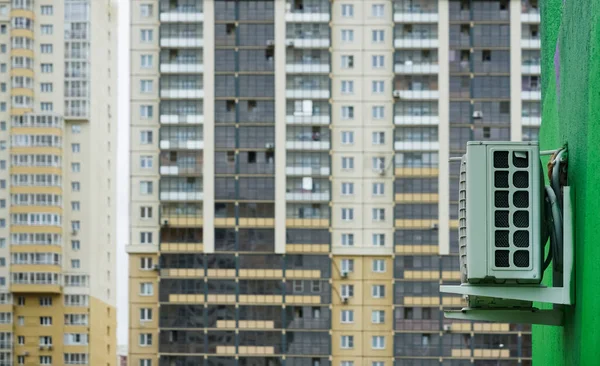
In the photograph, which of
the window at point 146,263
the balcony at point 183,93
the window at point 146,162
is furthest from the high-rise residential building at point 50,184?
the balcony at point 183,93

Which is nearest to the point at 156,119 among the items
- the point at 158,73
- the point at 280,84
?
the point at 158,73

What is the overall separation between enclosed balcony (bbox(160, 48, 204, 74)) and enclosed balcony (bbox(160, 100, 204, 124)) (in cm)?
161

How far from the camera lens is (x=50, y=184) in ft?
271

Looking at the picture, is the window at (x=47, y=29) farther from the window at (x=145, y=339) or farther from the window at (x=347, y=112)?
the window at (x=145, y=339)

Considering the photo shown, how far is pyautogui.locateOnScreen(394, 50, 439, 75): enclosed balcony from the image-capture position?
6931 centimetres

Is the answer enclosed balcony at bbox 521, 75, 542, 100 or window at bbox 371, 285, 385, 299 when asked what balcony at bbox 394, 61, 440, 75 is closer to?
enclosed balcony at bbox 521, 75, 542, 100

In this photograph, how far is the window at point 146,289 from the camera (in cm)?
6862

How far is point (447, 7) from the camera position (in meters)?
69.4

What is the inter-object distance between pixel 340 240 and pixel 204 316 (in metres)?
7.99

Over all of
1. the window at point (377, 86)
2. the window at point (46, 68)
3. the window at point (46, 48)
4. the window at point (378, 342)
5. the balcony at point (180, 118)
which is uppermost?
the window at point (46, 48)

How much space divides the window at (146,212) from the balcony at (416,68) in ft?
47.9

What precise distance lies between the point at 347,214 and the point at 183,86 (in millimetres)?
10780

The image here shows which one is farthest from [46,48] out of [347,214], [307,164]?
[347,214]

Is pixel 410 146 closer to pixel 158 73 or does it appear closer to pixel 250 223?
pixel 250 223
